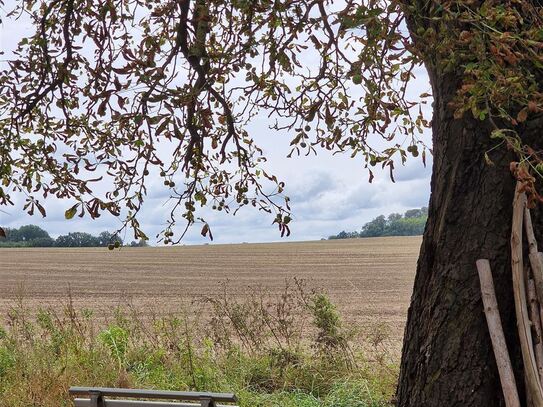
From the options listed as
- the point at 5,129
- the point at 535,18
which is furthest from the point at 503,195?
the point at 5,129

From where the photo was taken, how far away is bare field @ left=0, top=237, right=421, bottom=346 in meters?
13.7

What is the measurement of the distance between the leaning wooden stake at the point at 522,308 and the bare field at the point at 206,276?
473 cm

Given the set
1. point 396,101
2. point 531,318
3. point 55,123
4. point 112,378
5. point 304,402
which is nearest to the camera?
point 531,318

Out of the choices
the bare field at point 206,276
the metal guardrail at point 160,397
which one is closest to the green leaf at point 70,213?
the metal guardrail at point 160,397

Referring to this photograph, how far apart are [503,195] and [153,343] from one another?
4111 millimetres

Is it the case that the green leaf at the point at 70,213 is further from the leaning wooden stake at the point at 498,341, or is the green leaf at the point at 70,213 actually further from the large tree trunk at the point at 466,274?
the leaning wooden stake at the point at 498,341

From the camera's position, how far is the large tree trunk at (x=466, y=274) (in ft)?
10.6

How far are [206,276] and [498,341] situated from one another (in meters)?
18.2

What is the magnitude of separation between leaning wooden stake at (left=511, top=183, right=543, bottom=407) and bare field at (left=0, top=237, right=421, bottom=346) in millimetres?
4733

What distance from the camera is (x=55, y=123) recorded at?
4.99m

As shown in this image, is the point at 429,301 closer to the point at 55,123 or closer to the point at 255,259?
the point at 55,123

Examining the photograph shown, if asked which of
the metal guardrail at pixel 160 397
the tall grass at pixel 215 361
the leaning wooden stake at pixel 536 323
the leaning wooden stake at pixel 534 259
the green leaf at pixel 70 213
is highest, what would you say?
the green leaf at pixel 70 213

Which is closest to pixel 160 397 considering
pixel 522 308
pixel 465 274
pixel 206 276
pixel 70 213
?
pixel 70 213

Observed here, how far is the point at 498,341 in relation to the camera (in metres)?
3.13
